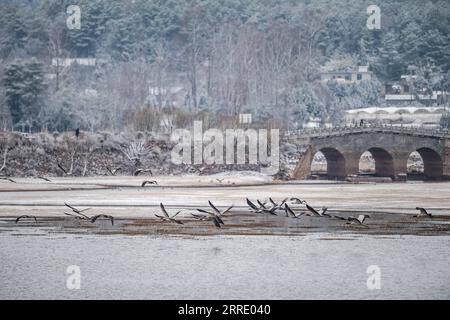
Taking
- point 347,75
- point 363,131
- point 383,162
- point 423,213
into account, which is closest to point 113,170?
point 363,131

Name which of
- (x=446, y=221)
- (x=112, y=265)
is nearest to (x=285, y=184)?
(x=446, y=221)

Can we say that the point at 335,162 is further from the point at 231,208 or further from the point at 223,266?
the point at 223,266

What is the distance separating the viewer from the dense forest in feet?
399

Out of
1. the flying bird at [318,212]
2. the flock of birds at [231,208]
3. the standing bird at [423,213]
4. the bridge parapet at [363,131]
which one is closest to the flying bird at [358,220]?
the flock of birds at [231,208]

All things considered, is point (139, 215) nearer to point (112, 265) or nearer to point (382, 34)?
point (112, 265)

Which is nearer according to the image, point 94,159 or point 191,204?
point 191,204

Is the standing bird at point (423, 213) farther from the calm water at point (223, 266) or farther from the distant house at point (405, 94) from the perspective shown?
the distant house at point (405, 94)

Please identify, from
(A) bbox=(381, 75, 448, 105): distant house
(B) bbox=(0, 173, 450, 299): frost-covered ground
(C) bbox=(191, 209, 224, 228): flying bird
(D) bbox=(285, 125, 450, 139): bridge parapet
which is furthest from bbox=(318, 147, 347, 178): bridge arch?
(A) bbox=(381, 75, 448, 105): distant house

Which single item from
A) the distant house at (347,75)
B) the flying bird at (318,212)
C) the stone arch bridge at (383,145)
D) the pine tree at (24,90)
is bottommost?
the flying bird at (318,212)

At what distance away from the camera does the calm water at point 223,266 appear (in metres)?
48.3

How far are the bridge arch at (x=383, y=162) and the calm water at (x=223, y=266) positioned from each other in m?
48.7

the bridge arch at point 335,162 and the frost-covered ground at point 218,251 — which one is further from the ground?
the bridge arch at point 335,162

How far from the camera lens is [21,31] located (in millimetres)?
179000
